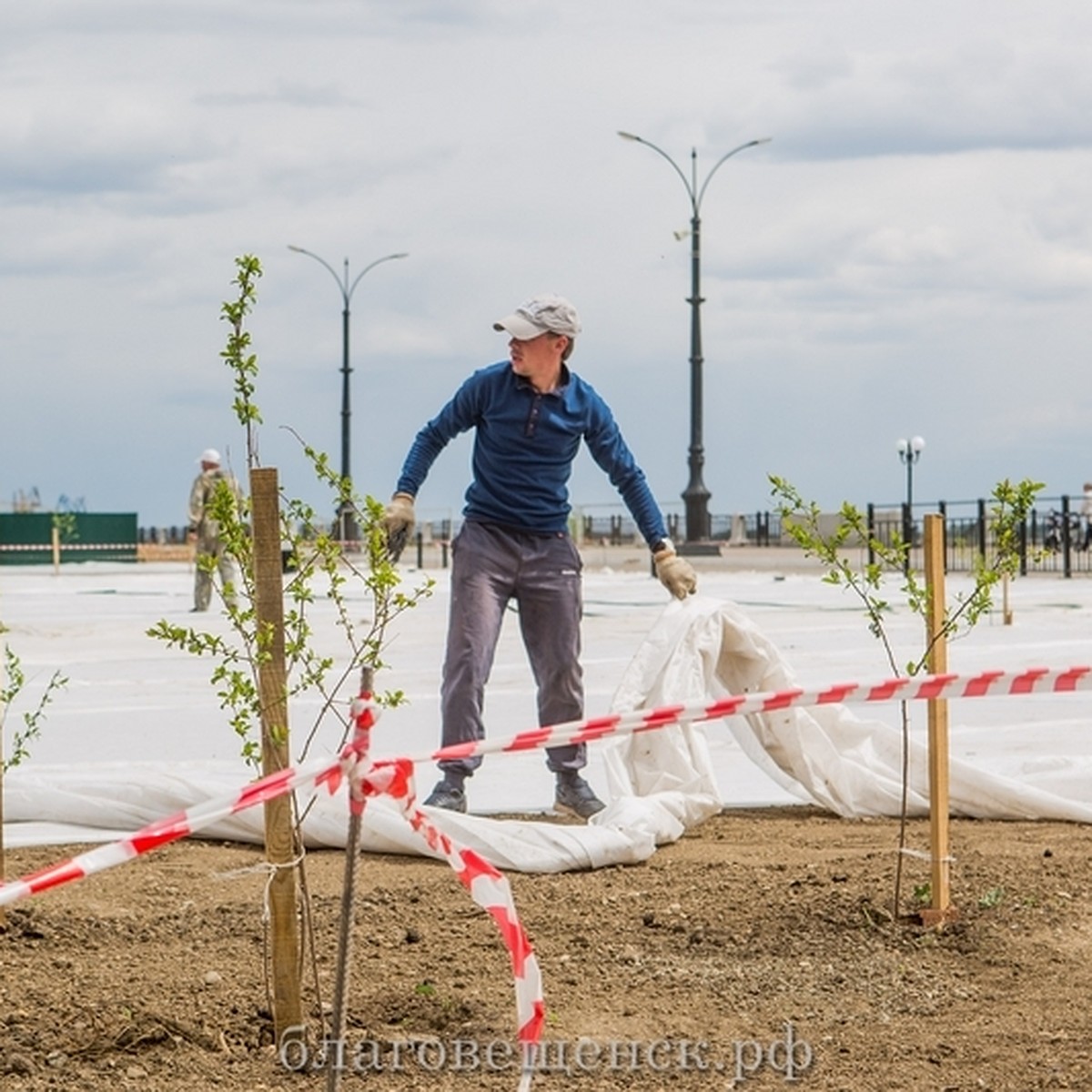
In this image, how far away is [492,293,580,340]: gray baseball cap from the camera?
7094 millimetres

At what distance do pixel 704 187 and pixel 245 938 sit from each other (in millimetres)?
34066

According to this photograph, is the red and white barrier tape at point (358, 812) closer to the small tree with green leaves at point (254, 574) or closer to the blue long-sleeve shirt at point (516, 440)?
the small tree with green leaves at point (254, 574)

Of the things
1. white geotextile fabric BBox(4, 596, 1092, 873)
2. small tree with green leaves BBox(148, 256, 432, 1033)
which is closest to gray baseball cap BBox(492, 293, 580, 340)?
white geotextile fabric BBox(4, 596, 1092, 873)

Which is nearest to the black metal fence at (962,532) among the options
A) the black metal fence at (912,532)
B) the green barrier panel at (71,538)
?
the black metal fence at (912,532)

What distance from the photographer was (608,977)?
4875 mm

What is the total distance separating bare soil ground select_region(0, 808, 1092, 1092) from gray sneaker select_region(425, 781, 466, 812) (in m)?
0.75

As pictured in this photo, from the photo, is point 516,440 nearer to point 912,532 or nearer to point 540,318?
point 540,318

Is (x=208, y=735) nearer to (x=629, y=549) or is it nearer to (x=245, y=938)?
(x=245, y=938)

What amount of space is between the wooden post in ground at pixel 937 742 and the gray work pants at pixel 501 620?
2.12m

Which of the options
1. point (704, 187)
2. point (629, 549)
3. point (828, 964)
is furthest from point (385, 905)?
point (629, 549)

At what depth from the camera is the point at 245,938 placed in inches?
207

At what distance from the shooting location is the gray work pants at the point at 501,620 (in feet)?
23.9

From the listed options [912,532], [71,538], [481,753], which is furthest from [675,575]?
[71,538]

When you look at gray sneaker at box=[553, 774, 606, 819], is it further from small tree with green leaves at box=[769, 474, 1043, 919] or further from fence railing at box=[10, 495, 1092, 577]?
fence railing at box=[10, 495, 1092, 577]
